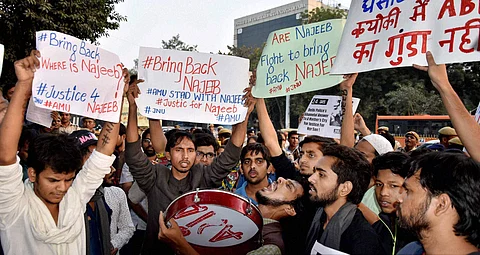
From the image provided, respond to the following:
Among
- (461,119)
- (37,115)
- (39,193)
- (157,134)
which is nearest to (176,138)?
(157,134)

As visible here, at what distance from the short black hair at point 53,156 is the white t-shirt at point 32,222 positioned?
4.4 inches

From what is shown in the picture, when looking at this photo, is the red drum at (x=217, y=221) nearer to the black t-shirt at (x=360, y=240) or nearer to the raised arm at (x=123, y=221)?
the black t-shirt at (x=360, y=240)

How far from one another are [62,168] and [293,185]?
5.81 ft

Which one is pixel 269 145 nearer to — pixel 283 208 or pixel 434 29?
pixel 283 208

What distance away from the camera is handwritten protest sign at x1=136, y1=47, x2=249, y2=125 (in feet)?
14.1

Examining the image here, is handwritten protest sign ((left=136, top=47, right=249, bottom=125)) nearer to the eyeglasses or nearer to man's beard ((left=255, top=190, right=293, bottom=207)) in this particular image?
the eyeglasses

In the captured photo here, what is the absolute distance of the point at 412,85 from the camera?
104 ft

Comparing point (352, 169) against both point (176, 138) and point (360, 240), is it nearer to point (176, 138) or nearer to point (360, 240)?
point (360, 240)

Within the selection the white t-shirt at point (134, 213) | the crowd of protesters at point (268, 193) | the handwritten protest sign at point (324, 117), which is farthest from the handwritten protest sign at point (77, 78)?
the handwritten protest sign at point (324, 117)

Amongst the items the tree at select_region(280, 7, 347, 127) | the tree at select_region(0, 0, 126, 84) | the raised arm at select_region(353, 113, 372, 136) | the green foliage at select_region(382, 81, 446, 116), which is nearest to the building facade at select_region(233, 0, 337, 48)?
the tree at select_region(280, 7, 347, 127)

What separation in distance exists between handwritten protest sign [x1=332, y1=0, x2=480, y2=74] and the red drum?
1382mm

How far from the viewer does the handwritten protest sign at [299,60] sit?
4.24m

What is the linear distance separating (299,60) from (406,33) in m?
1.44

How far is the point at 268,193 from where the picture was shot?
3.44 m
